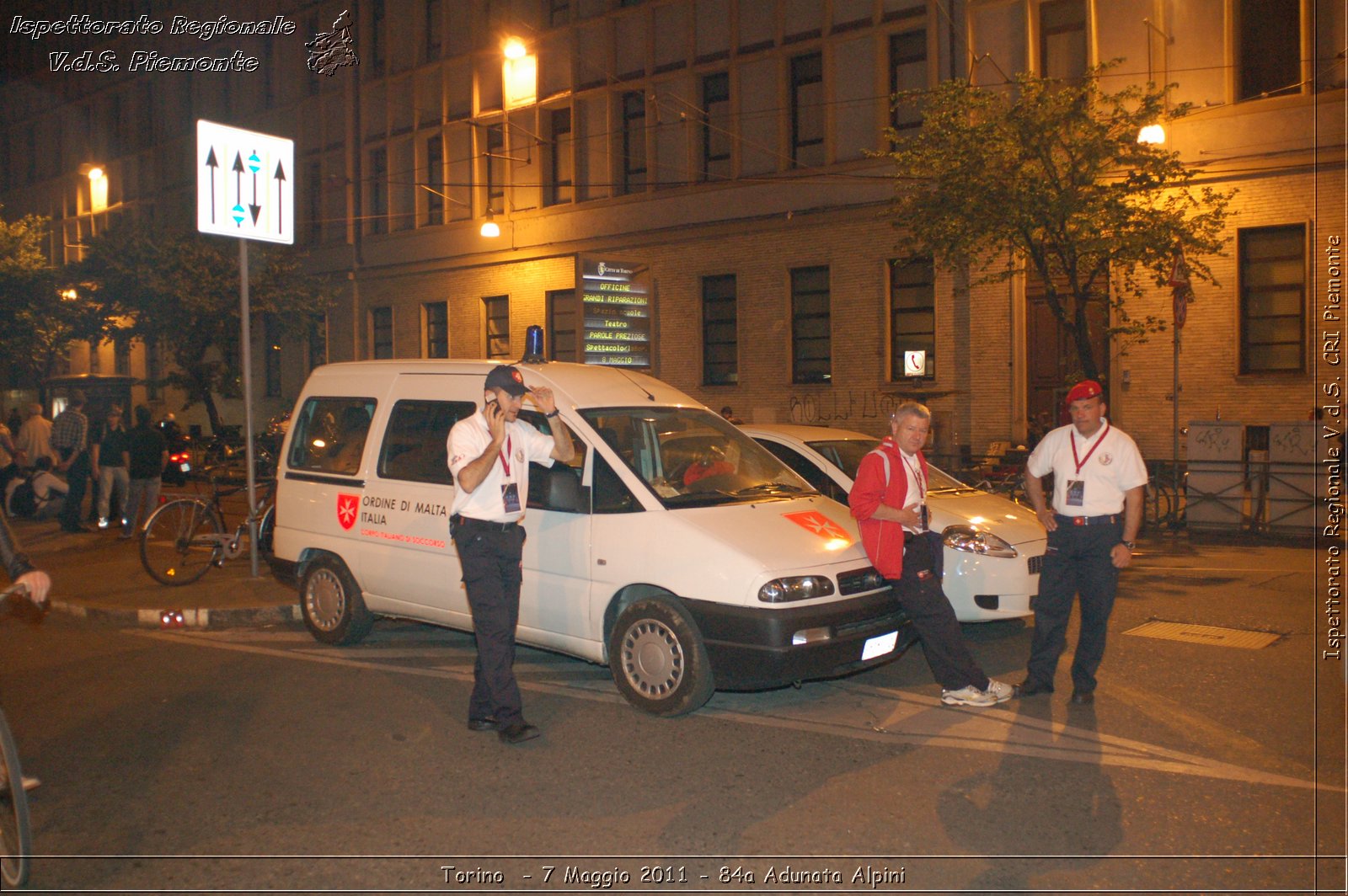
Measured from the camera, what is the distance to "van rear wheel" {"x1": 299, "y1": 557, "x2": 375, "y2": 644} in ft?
26.6

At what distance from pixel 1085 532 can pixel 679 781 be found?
2.91 m

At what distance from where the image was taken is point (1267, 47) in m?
18.8

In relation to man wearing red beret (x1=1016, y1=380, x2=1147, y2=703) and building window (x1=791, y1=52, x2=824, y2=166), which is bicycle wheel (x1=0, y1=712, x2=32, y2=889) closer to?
man wearing red beret (x1=1016, y1=380, x2=1147, y2=703)

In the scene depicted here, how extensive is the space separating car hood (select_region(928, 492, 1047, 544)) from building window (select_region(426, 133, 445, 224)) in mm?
25654

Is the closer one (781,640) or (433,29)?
(781,640)

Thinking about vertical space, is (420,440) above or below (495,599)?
above

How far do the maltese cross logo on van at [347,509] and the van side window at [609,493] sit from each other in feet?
7.63

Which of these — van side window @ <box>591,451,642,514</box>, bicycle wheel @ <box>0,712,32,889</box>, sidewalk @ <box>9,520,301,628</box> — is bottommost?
sidewalk @ <box>9,520,301,628</box>

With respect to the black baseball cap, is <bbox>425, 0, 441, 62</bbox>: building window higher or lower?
higher

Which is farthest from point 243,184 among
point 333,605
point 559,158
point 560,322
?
point 560,322

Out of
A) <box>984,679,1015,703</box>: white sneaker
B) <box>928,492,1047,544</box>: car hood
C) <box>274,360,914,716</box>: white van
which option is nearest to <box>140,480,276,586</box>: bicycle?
<box>274,360,914,716</box>: white van

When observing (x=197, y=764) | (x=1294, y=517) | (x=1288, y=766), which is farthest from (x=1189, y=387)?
(x=197, y=764)

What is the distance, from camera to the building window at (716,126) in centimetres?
2542

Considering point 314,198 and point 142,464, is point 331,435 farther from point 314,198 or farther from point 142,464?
point 314,198
